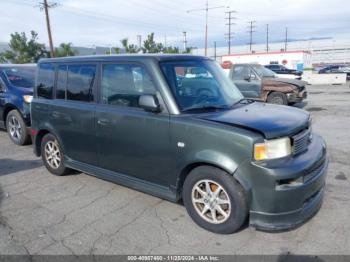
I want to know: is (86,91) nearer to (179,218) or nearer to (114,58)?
(114,58)

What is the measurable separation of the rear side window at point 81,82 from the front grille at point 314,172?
9.40 ft

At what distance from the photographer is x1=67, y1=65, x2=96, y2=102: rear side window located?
4430mm

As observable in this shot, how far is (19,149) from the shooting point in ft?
23.4

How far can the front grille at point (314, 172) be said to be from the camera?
3.23m

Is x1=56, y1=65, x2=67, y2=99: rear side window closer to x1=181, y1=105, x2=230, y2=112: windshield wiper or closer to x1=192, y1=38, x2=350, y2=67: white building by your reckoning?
x1=181, y1=105, x2=230, y2=112: windshield wiper

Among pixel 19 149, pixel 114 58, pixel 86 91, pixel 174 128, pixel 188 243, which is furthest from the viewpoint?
pixel 19 149

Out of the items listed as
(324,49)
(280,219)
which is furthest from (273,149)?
(324,49)

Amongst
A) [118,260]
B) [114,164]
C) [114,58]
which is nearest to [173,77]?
[114,58]

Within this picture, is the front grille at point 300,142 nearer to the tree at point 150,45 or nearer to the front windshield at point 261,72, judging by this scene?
the front windshield at point 261,72

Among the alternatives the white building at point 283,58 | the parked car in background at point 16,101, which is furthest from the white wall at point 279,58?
the parked car in background at point 16,101

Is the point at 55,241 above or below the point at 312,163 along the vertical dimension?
below

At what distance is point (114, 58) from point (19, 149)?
13.7ft

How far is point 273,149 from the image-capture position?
123 inches

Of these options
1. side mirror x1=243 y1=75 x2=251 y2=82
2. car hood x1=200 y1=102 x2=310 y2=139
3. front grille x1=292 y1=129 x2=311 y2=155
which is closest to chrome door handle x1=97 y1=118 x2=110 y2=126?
car hood x1=200 y1=102 x2=310 y2=139
